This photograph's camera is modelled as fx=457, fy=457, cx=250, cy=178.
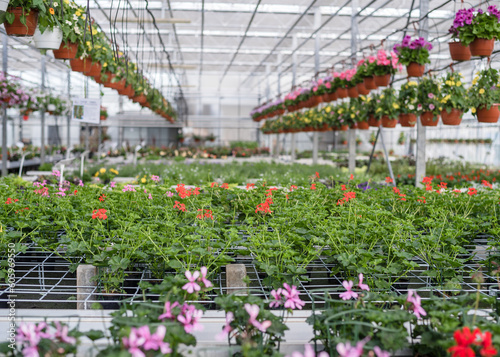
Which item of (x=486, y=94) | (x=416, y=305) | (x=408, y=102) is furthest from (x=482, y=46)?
(x=416, y=305)

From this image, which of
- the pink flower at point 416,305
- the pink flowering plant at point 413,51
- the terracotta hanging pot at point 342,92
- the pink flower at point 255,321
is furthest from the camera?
the terracotta hanging pot at point 342,92

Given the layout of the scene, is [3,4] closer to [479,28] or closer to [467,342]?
[467,342]

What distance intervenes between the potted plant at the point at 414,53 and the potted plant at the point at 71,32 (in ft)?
9.79

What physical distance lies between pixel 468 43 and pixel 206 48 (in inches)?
512

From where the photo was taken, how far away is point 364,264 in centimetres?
212

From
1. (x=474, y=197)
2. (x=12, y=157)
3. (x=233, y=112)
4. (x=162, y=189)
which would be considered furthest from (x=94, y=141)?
(x=474, y=197)

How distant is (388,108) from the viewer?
5.70 m

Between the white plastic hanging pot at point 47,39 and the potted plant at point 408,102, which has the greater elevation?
the white plastic hanging pot at point 47,39

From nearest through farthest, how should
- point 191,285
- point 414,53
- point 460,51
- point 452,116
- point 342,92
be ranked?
point 191,285
point 460,51
point 414,53
point 452,116
point 342,92

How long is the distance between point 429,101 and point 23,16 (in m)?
4.05

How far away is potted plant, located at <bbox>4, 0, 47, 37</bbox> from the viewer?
2549mm

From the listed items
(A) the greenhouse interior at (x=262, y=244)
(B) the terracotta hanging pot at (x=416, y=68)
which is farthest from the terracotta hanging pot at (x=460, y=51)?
(B) the terracotta hanging pot at (x=416, y=68)

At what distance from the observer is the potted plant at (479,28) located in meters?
3.86

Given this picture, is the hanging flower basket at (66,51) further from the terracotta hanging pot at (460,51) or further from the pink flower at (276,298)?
the terracotta hanging pot at (460,51)
